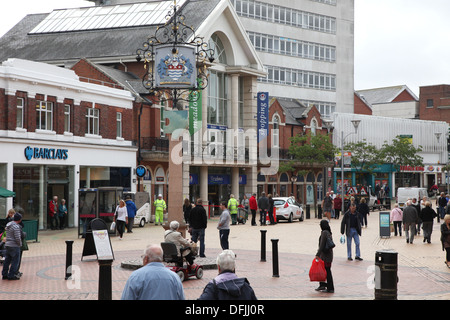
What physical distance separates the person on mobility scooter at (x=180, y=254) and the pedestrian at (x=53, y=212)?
1747 centimetres

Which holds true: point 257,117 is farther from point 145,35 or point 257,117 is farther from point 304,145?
point 145,35

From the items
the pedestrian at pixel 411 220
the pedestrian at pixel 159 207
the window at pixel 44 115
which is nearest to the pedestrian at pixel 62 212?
the window at pixel 44 115

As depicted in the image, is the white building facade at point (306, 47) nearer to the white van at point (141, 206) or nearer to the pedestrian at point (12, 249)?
the white van at point (141, 206)

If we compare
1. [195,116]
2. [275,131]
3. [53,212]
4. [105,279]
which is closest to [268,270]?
[105,279]

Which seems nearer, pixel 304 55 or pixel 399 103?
pixel 304 55

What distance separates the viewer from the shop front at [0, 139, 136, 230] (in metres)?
30.8

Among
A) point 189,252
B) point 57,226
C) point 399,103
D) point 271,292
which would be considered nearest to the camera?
point 271,292

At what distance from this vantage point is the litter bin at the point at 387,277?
38.9ft

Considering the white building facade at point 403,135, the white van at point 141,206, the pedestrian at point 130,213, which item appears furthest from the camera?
the white building facade at point 403,135

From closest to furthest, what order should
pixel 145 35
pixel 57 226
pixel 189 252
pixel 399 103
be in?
pixel 189 252, pixel 57 226, pixel 145 35, pixel 399 103

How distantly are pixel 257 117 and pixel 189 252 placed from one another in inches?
1317

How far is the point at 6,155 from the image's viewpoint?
30.3m

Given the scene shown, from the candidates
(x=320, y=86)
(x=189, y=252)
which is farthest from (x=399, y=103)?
(x=189, y=252)

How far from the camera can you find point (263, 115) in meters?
49.1
